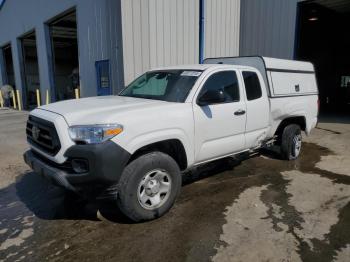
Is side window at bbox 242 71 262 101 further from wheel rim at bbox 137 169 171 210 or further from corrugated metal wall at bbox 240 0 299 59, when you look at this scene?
corrugated metal wall at bbox 240 0 299 59

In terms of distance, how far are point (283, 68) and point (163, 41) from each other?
4.79m

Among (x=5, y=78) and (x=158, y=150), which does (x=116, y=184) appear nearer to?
(x=158, y=150)

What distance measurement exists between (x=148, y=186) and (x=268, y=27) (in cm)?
1079

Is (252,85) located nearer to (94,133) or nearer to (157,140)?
(157,140)

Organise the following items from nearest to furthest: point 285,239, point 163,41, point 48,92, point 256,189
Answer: point 285,239
point 256,189
point 163,41
point 48,92

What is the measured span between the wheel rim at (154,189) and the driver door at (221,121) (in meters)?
0.63

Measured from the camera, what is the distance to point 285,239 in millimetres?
3229

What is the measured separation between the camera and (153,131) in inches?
136

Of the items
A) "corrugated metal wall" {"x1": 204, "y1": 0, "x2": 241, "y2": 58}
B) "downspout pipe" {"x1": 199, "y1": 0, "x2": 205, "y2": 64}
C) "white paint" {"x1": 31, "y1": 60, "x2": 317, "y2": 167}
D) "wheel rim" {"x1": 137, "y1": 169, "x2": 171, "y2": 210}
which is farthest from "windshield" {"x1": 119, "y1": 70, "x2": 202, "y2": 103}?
"corrugated metal wall" {"x1": 204, "y1": 0, "x2": 241, "y2": 58}

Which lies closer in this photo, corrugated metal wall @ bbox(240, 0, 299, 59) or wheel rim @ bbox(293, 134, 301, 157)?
wheel rim @ bbox(293, 134, 301, 157)

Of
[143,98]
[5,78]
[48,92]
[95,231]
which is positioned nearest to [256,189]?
[143,98]

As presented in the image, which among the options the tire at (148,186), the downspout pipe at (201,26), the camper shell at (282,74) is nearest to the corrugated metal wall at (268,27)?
the downspout pipe at (201,26)

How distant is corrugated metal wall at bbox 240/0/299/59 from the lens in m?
11.6

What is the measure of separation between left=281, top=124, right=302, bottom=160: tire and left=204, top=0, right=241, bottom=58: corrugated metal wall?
5867 millimetres
